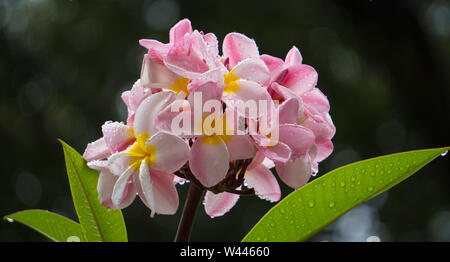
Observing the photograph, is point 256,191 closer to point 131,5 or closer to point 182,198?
point 182,198

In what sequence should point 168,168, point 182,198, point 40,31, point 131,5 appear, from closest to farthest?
point 168,168 < point 182,198 < point 131,5 < point 40,31

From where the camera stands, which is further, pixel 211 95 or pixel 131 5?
pixel 131 5

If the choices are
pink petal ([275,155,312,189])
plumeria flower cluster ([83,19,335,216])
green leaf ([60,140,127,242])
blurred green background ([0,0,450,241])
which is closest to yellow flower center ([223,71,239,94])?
plumeria flower cluster ([83,19,335,216])

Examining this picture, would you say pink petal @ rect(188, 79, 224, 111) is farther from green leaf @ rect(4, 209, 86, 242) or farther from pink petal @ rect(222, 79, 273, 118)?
green leaf @ rect(4, 209, 86, 242)
